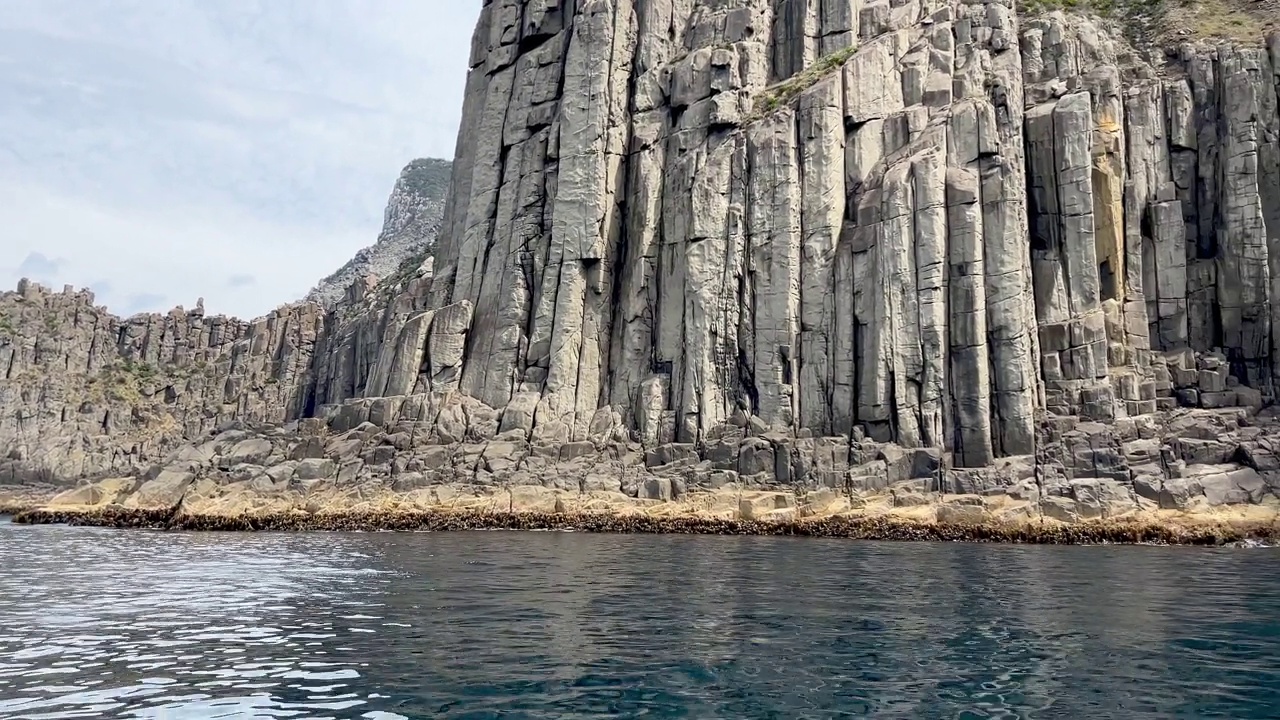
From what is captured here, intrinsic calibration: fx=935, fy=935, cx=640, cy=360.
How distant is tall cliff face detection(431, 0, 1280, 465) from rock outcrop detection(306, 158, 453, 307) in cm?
9067

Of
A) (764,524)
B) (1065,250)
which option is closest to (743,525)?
(764,524)

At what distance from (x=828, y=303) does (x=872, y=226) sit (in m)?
6.00

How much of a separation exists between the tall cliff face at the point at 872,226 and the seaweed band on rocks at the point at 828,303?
0.81ft

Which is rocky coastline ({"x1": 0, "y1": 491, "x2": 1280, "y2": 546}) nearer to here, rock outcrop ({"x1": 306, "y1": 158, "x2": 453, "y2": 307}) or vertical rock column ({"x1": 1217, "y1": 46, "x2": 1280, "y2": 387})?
vertical rock column ({"x1": 1217, "y1": 46, "x2": 1280, "y2": 387})

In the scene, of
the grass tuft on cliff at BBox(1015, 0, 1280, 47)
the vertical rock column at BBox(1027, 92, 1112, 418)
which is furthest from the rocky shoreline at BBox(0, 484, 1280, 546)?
the grass tuft on cliff at BBox(1015, 0, 1280, 47)

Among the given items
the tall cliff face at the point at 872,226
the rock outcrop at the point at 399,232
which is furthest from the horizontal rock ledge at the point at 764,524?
the rock outcrop at the point at 399,232

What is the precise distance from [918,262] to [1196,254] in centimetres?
2031

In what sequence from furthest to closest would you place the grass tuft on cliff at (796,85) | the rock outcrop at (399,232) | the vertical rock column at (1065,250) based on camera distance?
1. the rock outcrop at (399,232)
2. the grass tuft on cliff at (796,85)
3. the vertical rock column at (1065,250)

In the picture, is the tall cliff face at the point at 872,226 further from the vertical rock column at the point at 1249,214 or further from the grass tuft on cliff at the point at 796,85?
the grass tuft on cliff at the point at 796,85

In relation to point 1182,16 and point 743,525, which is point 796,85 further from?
point 743,525

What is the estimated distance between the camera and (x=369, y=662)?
58.9 feet

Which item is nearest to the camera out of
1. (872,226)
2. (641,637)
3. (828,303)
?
(641,637)

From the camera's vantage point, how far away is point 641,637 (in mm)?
20641

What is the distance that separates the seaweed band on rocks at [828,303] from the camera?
2231 inches
